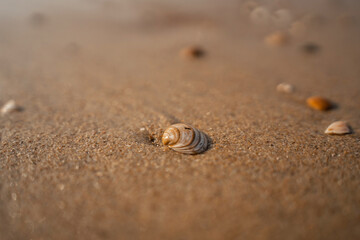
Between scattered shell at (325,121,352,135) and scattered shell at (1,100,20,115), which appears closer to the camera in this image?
scattered shell at (325,121,352,135)

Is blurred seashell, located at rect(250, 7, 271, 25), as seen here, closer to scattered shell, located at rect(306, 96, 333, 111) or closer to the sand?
the sand

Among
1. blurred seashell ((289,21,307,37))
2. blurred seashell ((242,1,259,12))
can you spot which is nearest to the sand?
blurred seashell ((289,21,307,37))

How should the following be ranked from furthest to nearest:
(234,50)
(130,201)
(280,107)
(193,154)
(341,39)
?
1. (341,39)
2. (234,50)
3. (280,107)
4. (193,154)
5. (130,201)

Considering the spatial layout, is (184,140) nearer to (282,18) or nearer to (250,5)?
(282,18)

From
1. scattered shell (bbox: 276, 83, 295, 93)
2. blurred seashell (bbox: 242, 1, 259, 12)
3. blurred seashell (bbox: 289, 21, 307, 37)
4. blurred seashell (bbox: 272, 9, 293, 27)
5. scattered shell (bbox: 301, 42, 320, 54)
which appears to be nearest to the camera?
scattered shell (bbox: 276, 83, 295, 93)

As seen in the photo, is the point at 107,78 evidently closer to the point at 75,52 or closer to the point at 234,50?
the point at 75,52

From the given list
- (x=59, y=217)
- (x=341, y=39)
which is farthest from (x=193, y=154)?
(x=341, y=39)

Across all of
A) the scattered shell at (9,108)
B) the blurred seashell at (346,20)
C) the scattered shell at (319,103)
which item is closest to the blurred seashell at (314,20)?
the blurred seashell at (346,20)
